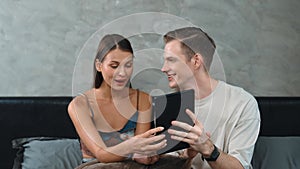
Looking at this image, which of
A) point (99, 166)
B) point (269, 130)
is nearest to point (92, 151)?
point (99, 166)

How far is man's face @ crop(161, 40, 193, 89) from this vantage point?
6.40 feet

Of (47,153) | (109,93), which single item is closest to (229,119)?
(109,93)

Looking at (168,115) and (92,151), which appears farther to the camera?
(92,151)

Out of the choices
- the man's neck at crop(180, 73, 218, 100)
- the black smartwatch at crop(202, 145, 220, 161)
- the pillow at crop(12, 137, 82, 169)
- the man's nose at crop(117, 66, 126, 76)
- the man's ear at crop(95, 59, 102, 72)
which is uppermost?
the man's ear at crop(95, 59, 102, 72)

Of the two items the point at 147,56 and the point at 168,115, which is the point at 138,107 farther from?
the point at 147,56

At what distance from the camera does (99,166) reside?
68.0 inches

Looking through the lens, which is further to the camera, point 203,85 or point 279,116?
point 279,116

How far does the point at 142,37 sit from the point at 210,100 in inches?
27.4

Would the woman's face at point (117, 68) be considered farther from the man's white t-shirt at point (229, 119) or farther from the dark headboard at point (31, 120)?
the dark headboard at point (31, 120)

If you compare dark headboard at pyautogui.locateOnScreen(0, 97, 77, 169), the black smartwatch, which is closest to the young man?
the black smartwatch

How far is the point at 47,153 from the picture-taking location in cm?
221

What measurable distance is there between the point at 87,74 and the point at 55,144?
430 millimetres

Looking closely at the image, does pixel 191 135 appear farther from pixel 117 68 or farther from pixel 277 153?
pixel 277 153

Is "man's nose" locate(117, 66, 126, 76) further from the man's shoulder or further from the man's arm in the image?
the man's shoulder
